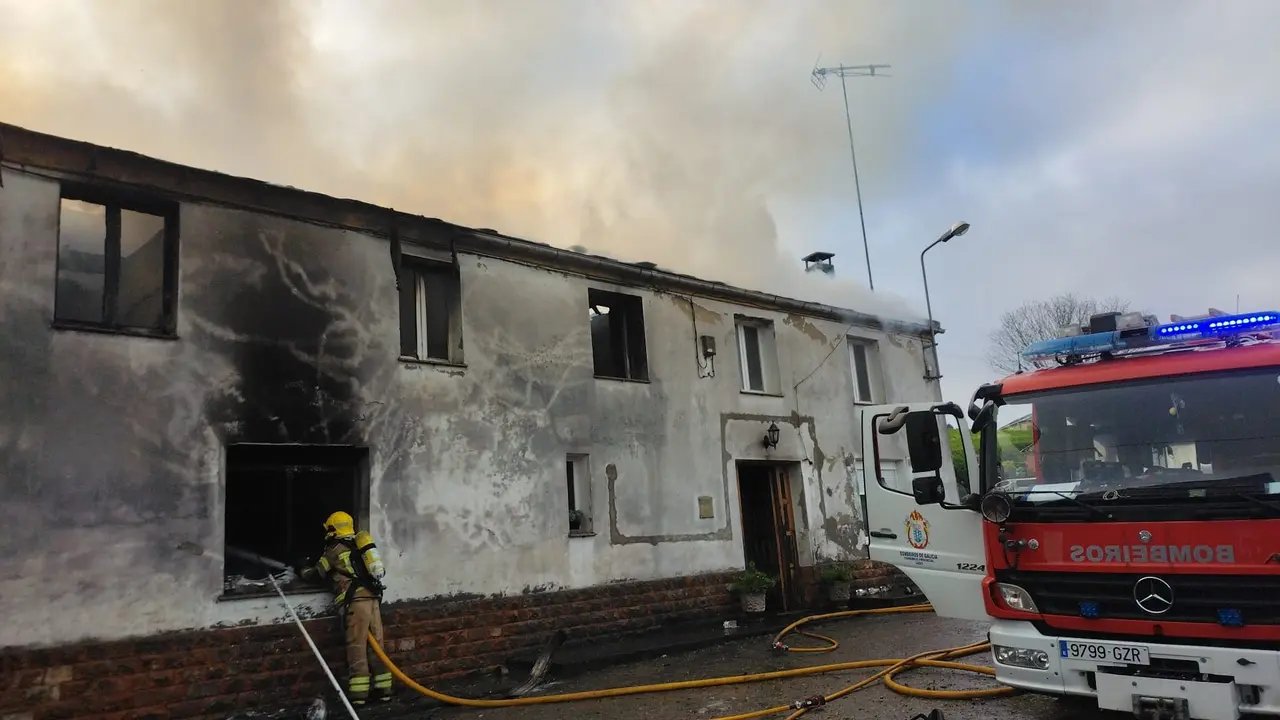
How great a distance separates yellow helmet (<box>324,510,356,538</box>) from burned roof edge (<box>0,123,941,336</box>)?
10.2ft

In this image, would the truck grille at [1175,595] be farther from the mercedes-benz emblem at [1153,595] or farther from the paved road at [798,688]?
the paved road at [798,688]

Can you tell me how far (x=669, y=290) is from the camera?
A: 12.3 m

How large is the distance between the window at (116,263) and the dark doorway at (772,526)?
27.2ft

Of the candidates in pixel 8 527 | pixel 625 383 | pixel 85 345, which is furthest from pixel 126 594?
pixel 625 383

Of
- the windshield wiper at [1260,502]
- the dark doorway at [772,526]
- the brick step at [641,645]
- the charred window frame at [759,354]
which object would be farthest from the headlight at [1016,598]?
the charred window frame at [759,354]

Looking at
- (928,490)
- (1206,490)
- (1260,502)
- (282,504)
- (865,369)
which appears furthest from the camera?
(865,369)

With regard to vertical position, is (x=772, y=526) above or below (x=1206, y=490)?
below

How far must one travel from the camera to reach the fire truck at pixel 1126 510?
4.67 meters

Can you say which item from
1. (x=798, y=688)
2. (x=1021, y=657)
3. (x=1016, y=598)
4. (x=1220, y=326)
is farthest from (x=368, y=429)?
(x=1220, y=326)

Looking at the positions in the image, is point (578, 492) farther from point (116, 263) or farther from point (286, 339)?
point (116, 263)

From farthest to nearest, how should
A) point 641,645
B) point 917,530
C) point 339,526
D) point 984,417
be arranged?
1. point 641,645
2. point 339,526
3. point 917,530
4. point 984,417

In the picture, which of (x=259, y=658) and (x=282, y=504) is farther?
(x=282, y=504)

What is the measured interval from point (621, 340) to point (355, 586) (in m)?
5.24

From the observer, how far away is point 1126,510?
5.07 meters
